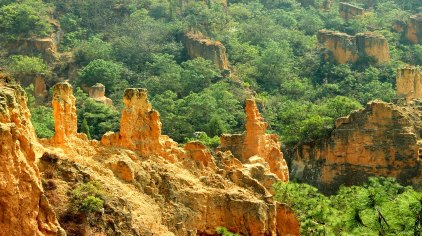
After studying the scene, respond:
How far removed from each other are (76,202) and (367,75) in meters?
53.0

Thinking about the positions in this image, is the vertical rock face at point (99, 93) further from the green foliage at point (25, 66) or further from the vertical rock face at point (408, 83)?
the vertical rock face at point (408, 83)

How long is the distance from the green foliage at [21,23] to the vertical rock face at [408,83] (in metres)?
33.1

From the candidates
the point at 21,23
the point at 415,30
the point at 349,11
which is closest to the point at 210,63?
the point at 21,23

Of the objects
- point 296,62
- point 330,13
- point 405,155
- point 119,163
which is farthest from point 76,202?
point 330,13

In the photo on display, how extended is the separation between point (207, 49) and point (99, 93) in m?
14.3

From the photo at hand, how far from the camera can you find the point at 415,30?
8244 cm

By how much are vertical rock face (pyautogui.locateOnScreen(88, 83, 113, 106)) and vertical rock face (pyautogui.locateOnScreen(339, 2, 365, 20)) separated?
3911 cm

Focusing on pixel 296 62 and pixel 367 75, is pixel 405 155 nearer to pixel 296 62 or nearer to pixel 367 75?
pixel 367 75

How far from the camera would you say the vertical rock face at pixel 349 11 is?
3629 inches

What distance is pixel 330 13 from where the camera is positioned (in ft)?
303

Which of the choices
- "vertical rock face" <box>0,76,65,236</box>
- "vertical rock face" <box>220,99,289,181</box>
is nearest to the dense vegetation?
"vertical rock face" <box>220,99,289,181</box>

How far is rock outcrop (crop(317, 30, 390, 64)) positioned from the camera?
7275 cm

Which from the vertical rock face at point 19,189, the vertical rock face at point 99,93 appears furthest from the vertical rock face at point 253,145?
the vertical rock face at point 99,93

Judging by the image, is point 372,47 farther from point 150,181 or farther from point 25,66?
point 150,181
